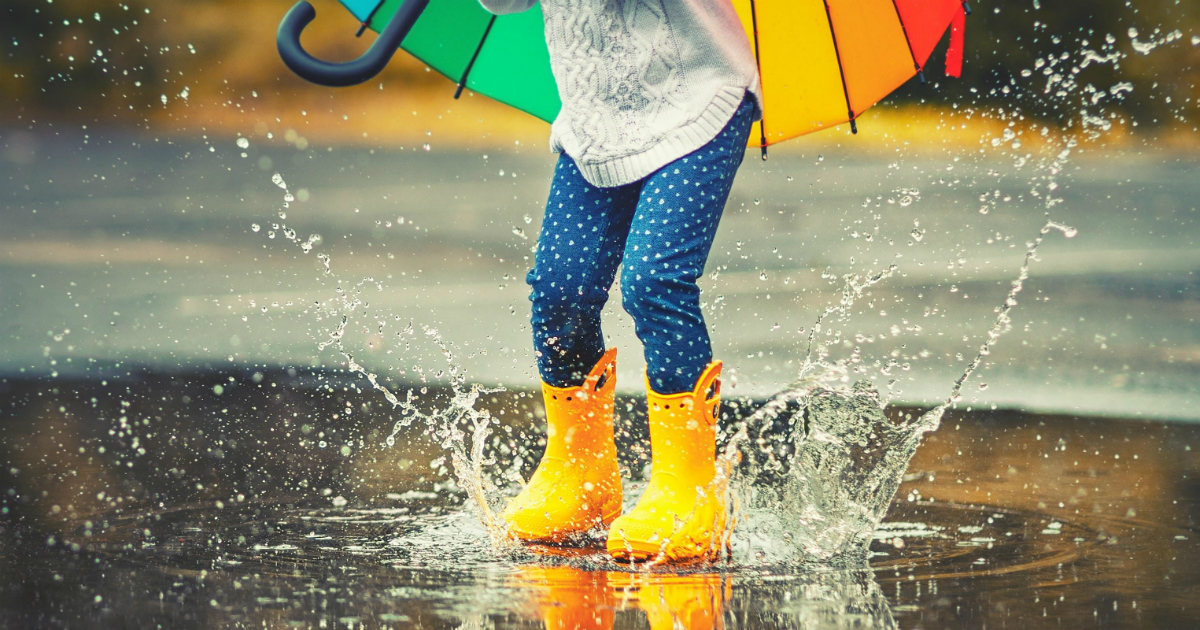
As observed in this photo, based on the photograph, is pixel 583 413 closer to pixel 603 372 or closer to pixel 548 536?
pixel 603 372

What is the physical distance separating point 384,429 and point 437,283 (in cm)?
231

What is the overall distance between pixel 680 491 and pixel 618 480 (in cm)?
28

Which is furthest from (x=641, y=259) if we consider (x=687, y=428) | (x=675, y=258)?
(x=687, y=428)

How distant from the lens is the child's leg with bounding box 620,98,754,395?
210 centimetres

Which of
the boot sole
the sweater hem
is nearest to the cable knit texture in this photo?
the sweater hem

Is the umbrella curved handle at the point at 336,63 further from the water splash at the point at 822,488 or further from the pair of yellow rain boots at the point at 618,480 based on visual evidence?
the water splash at the point at 822,488

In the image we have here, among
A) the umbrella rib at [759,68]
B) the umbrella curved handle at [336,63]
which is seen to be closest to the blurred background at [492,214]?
the umbrella rib at [759,68]

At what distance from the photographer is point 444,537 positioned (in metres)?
2.31

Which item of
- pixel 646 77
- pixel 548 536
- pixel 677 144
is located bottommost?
pixel 548 536

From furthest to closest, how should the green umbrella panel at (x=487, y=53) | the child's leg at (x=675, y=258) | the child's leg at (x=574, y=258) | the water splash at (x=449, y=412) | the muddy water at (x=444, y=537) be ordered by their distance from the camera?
the green umbrella panel at (x=487, y=53)
the water splash at (x=449, y=412)
the child's leg at (x=574, y=258)
the child's leg at (x=675, y=258)
the muddy water at (x=444, y=537)

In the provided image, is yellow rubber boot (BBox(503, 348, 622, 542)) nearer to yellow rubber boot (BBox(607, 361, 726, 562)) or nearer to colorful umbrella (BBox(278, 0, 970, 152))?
yellow rubber boot (BBox(607, 361, 726, 562))

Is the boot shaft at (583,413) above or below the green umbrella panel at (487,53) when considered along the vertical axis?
below

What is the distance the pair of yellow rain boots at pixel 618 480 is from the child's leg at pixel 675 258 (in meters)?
0.05

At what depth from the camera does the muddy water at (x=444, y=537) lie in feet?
6.07
